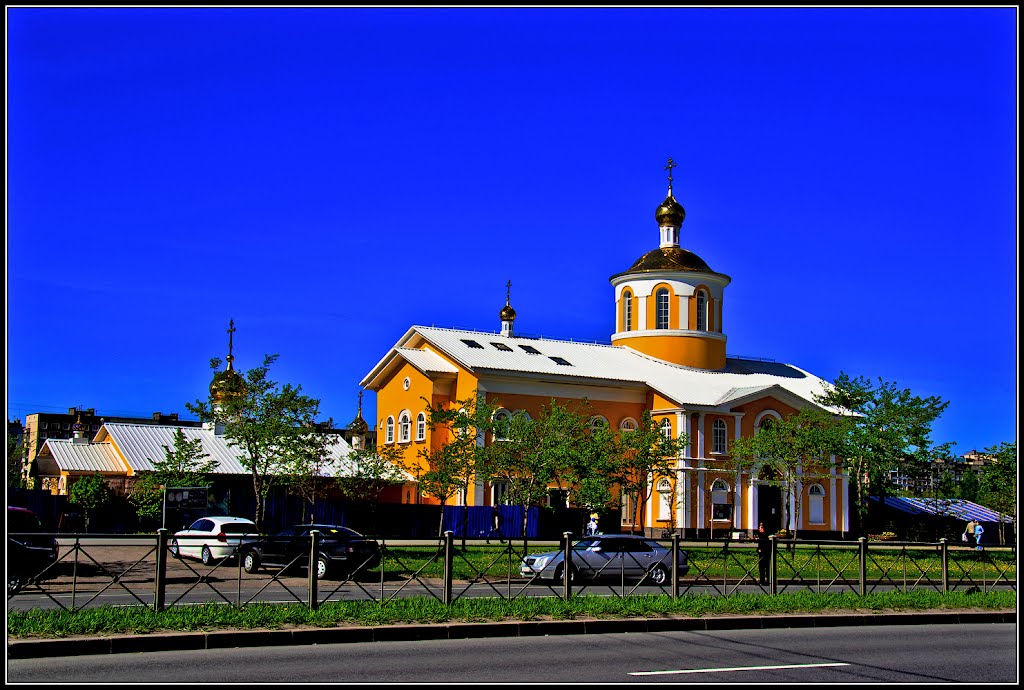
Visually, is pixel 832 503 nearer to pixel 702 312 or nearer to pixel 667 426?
pixel 667 426

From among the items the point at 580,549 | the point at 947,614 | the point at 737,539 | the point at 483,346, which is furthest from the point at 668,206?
the point at 947,614

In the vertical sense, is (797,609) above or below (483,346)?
below

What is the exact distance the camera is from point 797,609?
18.8 m

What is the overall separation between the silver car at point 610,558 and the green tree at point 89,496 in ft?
80.1

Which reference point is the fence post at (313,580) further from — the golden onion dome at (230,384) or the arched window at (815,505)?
the arched window at (815,505)

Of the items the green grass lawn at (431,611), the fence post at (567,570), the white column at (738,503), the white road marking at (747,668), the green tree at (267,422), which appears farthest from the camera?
the white column at (738,503)

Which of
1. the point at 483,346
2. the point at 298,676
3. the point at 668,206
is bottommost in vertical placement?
the point at 298,676

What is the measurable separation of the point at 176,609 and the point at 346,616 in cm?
229

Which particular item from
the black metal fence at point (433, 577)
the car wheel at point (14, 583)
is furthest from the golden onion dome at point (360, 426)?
the car wheel at point (14, 583)

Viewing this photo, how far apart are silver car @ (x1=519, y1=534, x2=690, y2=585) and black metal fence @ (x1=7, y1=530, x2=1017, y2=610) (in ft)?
0.18

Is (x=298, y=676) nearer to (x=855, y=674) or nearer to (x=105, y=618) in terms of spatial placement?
(x=105, y=618)

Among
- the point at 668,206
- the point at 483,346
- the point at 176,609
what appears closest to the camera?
the point at 176,609

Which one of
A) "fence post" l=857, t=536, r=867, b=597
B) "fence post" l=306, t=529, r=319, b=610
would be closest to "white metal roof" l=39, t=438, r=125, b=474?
"fence post" l=306, t=529, r=319, b=610

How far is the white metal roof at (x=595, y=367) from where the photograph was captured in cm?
5466
